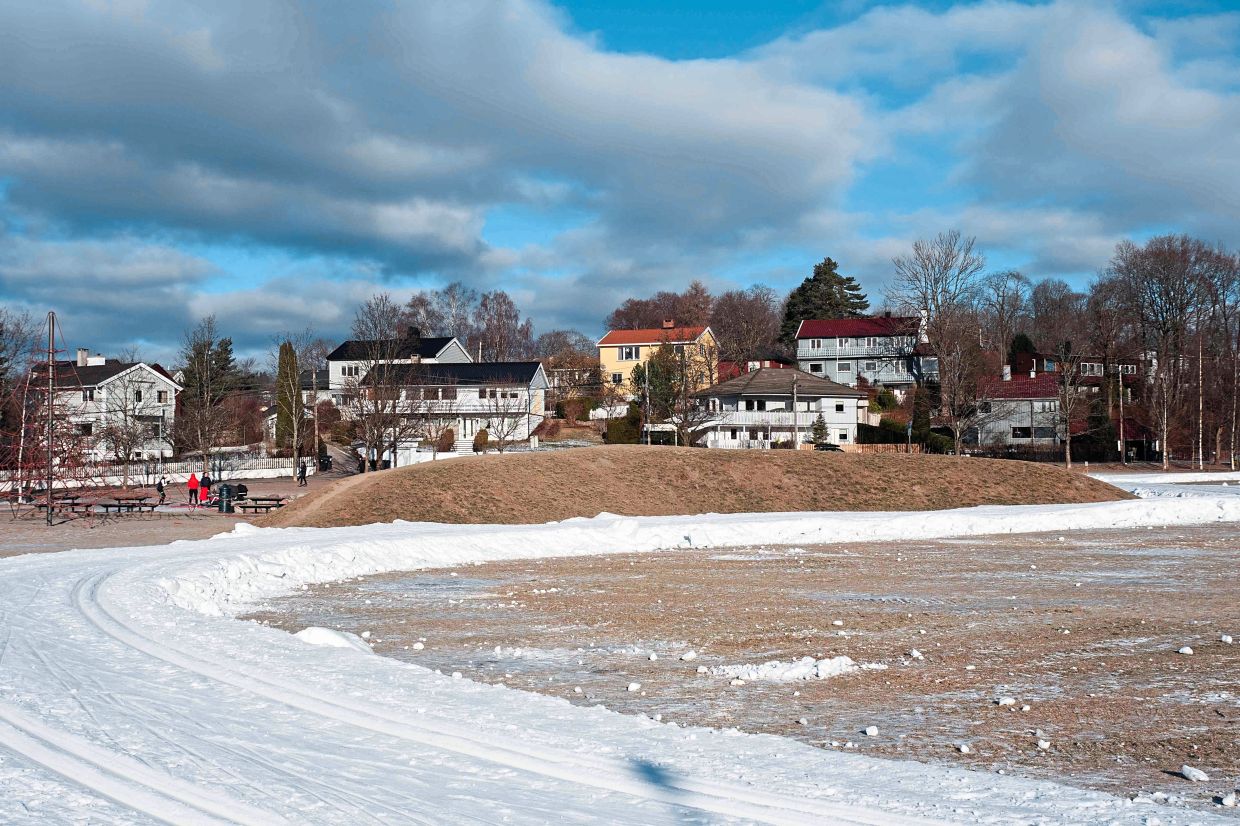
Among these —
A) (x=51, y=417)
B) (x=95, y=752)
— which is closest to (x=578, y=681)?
(x=95, y=752)

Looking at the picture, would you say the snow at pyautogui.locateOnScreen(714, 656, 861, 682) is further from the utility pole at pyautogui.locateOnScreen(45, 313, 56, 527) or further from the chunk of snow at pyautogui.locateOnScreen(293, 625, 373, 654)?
the utility pole at pyautogui.locateOnScreen(45, 313, 56, 527)

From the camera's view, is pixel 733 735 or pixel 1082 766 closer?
pixel 1082 766

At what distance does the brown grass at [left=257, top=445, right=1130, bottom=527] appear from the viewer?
34125 mm

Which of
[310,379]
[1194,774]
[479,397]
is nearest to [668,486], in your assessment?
[1194,774]

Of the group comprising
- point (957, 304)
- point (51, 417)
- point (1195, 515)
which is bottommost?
point (1195, 515)

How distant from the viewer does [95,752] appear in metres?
8.12

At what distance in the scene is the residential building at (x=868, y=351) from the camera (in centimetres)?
9588

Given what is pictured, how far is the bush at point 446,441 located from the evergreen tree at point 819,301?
167 feet

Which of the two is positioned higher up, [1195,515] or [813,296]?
[813,296]

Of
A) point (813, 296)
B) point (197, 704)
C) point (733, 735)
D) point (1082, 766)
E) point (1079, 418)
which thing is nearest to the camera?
point (1082, 766)

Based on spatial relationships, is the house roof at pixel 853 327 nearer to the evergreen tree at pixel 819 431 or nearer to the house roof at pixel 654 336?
the house roof at pixel 654 336

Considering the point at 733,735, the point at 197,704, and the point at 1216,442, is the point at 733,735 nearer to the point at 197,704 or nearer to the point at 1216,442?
the point at 197,704

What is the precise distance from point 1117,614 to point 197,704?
12.8 metres

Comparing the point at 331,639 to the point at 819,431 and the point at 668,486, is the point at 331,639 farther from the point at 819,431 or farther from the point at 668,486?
the point at 819,431
